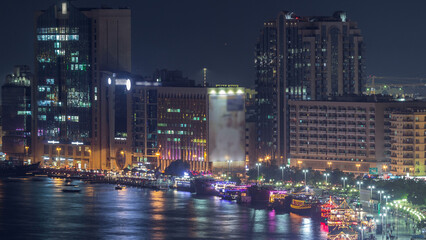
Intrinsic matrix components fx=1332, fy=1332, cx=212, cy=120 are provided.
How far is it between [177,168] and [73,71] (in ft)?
71.3

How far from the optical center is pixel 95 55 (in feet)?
503

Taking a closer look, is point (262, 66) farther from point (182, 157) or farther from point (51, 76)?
point (51, 76)

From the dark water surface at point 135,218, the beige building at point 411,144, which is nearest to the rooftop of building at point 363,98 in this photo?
the beige building at point 411,144

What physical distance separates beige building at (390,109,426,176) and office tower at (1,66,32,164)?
53.9 metres

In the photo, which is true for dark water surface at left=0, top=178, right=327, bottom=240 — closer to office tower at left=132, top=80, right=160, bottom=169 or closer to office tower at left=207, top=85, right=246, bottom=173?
office tower at left=207, top=85, right=246, bottom=173

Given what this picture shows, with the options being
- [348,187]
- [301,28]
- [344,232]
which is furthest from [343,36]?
[344,232]

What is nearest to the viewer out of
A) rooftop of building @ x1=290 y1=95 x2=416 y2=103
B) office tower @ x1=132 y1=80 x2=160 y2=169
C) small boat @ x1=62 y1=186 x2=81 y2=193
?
rooftop of building @ x1=290 y1=95 x2=416 y2=103

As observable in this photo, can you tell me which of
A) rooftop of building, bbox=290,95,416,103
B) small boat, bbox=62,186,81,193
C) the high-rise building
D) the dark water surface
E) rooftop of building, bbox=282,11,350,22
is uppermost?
rooftop of building, bbox=282,11,350,22

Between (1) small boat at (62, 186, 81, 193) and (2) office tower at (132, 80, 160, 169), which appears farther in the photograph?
(2) office tower at (132, 80, 160, 169)

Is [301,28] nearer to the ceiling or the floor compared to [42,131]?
nearer to the ceiling

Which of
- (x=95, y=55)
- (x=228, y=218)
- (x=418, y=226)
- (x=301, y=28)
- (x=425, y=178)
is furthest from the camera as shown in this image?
(x=95, y=55)

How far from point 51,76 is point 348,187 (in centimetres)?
4767

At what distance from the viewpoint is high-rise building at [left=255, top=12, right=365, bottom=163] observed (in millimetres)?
140875

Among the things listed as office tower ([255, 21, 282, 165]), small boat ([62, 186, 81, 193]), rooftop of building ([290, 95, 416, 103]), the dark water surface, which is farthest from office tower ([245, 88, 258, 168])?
small boat ([62, 186, 81, 193])
